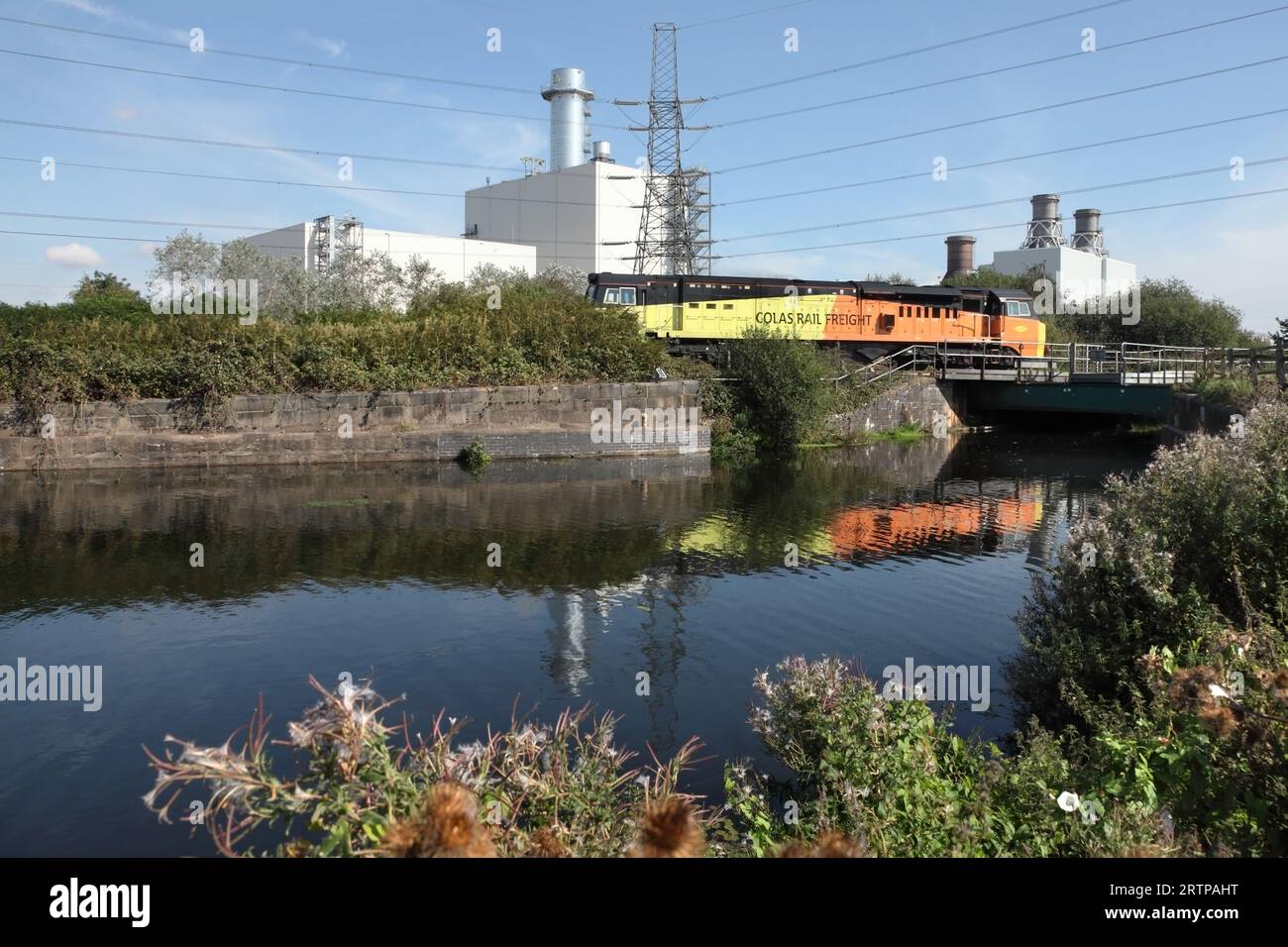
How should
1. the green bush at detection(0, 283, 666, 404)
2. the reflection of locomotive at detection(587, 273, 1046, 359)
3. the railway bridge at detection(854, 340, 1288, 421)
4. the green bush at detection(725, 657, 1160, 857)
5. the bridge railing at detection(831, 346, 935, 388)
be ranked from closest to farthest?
the green bush at detection(725, 657, 1160, 857) < the green bush at detection(0, 283, 666, 404) < the railway bridge at detection(854, 340, 1288, 421) < the reflection of locomotive at detection(587, 273, 1046, 359) < the bridge railing at detection(831, 346, 935, 388)

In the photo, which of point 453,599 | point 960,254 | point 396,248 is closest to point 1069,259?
point 960,254

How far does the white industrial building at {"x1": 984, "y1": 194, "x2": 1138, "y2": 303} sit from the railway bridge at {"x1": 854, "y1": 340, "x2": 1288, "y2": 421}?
743 inches

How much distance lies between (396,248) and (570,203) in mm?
11277

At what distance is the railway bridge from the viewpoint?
33.8 meters

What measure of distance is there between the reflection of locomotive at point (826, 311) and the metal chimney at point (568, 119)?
1190 inches

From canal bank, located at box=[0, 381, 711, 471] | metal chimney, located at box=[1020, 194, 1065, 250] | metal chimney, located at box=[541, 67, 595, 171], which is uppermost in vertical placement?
metal chimney, located at box=[541, 67, 595, 171]

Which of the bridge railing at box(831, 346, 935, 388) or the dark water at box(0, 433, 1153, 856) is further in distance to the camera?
the bridge railing at box(831, 346, 935, 388)

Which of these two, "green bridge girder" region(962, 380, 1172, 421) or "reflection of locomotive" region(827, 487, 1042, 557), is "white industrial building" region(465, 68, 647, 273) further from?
"reflection of locomotive" region(827, 487, 1042, 557)

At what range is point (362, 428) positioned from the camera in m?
26.5

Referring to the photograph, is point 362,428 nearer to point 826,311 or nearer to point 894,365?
point 826,311

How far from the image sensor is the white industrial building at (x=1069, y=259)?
204 ft

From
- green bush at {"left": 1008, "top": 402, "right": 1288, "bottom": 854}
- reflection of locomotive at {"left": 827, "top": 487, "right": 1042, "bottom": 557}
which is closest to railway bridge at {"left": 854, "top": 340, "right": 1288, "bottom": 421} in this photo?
reflection of locomotive at {"left": 827, "top": 487, "right": 1042, "bottom": 557}
